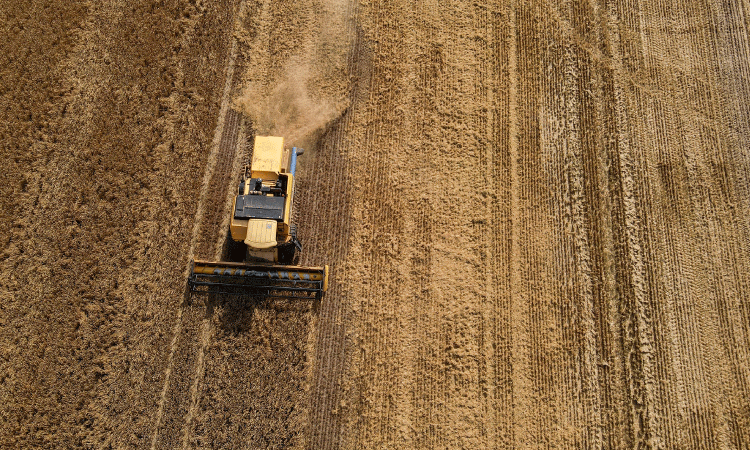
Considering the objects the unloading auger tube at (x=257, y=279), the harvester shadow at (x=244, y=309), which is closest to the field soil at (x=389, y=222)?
the harvester shadow at (x=244, y=309)

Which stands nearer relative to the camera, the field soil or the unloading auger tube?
the field soil

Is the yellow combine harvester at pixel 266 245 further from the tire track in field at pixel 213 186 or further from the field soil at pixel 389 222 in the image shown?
the tire track in field at pixel 213 186

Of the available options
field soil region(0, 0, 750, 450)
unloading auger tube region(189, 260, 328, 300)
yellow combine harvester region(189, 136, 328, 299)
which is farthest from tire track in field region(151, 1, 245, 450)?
yellow combine harvester region(189, 136, 328, 299)

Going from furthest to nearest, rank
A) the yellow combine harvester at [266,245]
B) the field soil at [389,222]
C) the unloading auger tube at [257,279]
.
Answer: the unloading auger tube at [257,279]
the field soil at [389,222]
the yellow combine harvester at [266,245]

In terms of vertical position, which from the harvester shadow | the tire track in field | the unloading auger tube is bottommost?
the harvester shadow

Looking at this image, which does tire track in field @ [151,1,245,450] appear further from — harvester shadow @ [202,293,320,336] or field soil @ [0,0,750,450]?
harvester shadow @ [202,293,320,336]

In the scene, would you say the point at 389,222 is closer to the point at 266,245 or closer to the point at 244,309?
the point at 266,245

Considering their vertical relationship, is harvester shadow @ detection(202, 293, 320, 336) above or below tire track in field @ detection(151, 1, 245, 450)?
below
